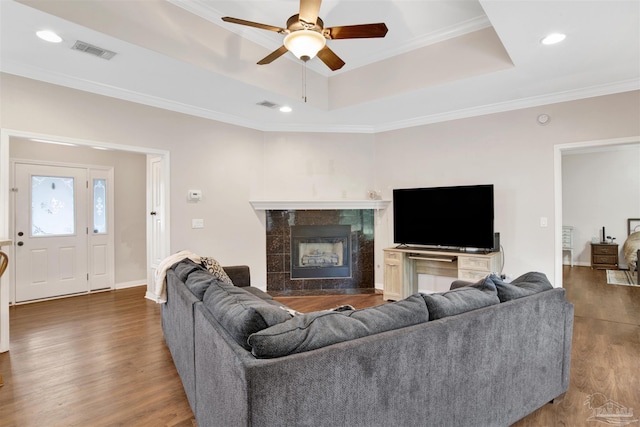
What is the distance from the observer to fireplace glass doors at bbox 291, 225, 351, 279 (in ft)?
18.3

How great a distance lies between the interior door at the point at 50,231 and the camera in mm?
5016

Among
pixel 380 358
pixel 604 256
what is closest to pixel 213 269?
pixel 380 358

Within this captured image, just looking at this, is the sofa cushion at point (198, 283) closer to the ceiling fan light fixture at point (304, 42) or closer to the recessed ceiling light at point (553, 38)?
the ceiling fan light fixture at point (304, 42)

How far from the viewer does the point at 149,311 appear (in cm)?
455

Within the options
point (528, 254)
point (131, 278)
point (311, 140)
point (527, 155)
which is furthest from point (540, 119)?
point (131, 278)

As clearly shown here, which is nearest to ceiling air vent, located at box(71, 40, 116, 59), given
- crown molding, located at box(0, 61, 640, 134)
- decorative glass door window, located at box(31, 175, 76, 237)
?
crown molding, located at box(0, 61, 640, 134)

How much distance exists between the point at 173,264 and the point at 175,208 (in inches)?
68.8

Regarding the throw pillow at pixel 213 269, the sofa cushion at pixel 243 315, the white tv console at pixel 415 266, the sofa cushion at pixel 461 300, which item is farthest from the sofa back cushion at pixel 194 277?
the white tv console at pixel 415 266

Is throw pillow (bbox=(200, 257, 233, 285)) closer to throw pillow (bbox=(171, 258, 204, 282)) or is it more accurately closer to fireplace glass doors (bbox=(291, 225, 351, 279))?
throw pillow (bbox=(171, 258, 204, 282))

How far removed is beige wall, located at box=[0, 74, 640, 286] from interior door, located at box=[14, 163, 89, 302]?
2.14 m

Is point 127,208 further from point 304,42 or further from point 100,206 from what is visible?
point 304,42

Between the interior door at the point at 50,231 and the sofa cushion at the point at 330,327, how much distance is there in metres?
5.52

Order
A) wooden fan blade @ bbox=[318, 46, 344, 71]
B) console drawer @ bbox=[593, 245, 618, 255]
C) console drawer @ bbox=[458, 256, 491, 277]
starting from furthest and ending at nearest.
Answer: console drawer @ bbox=[593, 245, 618, 255] → console drawer @ bbox=[458, 256, 491, 277] → wooden fan blade @ bbox=[318, 46, 344, 71]

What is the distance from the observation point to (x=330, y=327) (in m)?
1.45
